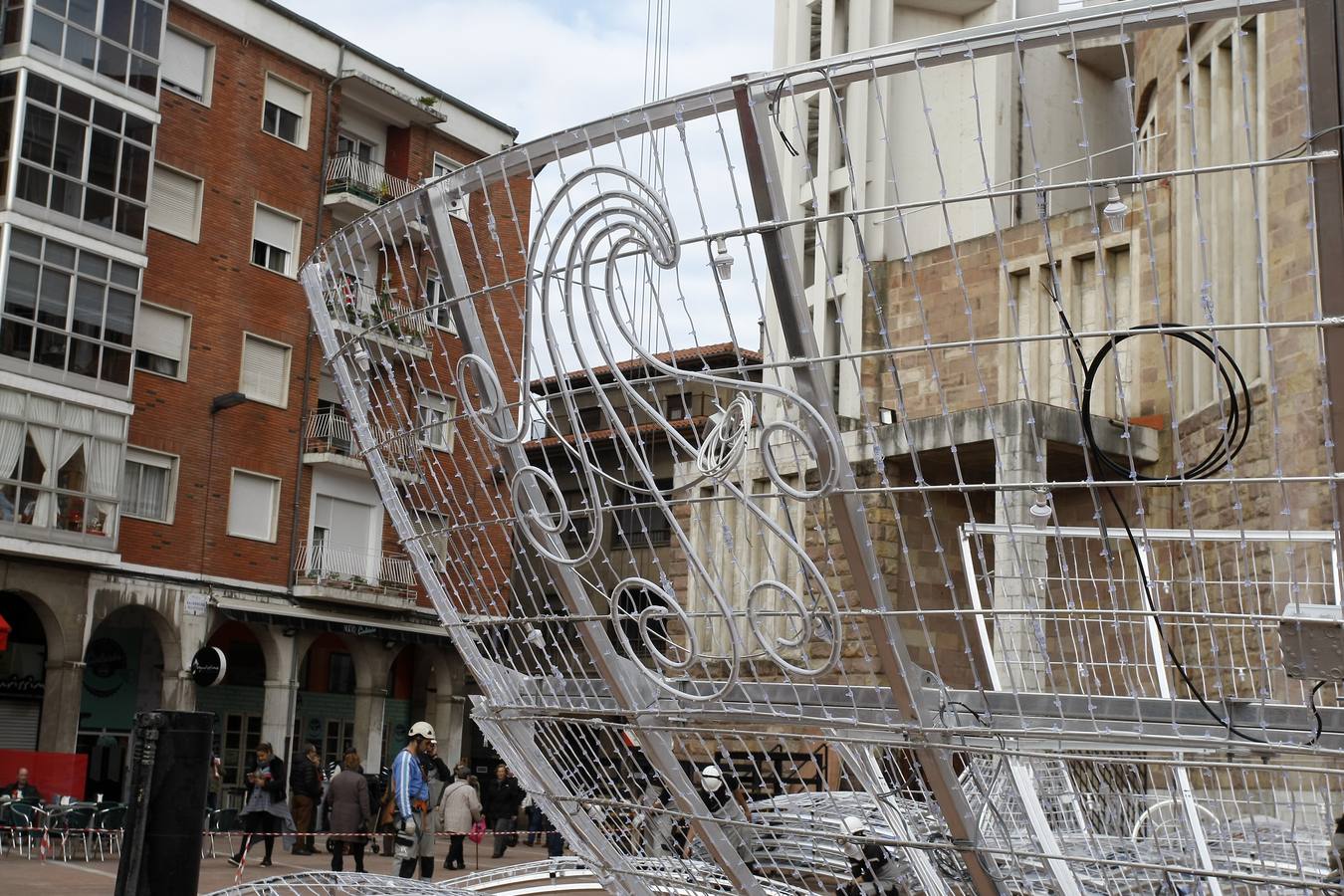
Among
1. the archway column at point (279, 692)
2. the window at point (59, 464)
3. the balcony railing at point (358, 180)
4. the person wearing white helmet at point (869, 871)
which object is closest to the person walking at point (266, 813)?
the window at point (59, 464)

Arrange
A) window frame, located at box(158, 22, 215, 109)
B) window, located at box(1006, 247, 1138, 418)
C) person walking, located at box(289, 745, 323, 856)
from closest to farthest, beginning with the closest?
window, located at box(1006, 247, 1138, 418) → person walking, located at box(289, 745, 323, 856) → window frame, located at box(158, 22, 215, 109)

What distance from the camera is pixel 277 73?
29.4 metres

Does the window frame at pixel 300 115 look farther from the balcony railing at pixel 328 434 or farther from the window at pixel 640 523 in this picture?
the window at pixel 640 523

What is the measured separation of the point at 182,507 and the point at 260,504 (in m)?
1.98

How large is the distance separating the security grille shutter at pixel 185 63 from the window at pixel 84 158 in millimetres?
1947

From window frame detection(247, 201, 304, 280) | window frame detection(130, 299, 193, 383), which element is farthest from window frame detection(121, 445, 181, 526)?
window frame detection(247, 201, 304, 280)

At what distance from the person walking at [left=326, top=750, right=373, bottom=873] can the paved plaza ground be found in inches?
36.1

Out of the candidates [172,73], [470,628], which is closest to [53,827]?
[470,628]

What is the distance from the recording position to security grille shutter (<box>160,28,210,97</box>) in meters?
27.2

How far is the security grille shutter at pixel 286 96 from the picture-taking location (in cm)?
2931

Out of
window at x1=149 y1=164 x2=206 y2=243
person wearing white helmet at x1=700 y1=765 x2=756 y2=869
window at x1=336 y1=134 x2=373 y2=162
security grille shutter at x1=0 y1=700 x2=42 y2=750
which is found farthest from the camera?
window at x1=336 y1=134 x2=373 y2=162

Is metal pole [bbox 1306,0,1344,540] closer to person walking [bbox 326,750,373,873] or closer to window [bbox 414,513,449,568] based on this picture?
window [bbox 414,513,449,568]

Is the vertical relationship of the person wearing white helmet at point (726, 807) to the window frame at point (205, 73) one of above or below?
below

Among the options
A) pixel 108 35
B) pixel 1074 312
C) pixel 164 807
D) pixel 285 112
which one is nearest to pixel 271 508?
pixel 285 112
